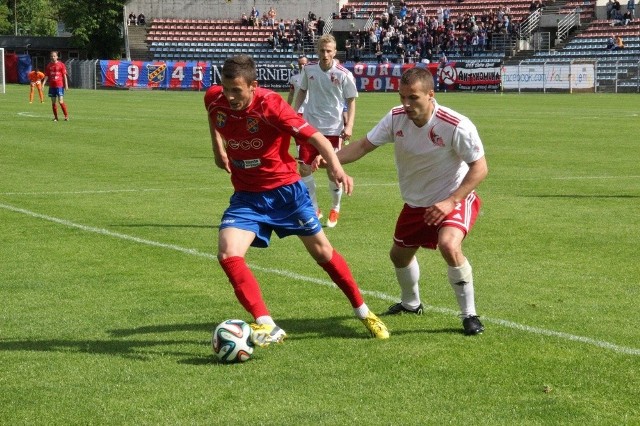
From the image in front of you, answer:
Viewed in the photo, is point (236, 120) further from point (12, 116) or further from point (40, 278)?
point (12, 116)

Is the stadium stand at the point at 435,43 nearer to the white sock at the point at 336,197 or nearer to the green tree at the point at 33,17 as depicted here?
the white sock at the point at 336,197

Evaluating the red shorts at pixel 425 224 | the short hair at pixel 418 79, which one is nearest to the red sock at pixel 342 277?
the red shorts at pixel 425 224

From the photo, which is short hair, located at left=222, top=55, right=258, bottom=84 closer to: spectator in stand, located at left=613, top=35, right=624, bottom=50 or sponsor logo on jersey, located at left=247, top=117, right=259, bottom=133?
sponsor logo on jersey, located at left=247, top=117, right=259, bottom=133

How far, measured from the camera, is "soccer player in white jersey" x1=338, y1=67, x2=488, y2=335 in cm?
755

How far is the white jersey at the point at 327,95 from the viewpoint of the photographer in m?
14.1

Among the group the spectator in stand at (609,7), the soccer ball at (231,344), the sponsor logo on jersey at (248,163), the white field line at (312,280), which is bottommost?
the white field line at (312,280)

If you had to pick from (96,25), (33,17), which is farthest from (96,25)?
(33,17)

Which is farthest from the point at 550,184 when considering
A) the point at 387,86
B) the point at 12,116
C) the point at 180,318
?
the point at 387,86

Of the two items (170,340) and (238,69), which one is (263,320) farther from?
(238,69)

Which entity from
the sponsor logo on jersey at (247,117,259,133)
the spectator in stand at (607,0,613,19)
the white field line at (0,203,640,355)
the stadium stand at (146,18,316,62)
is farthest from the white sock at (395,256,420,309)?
the stadium stand at (146,18,316,62)

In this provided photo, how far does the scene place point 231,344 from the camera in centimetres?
685

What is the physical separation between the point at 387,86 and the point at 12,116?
29.7 m

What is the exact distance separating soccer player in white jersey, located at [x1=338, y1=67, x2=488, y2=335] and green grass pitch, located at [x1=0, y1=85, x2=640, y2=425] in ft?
1.75

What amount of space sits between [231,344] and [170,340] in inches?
31.9
